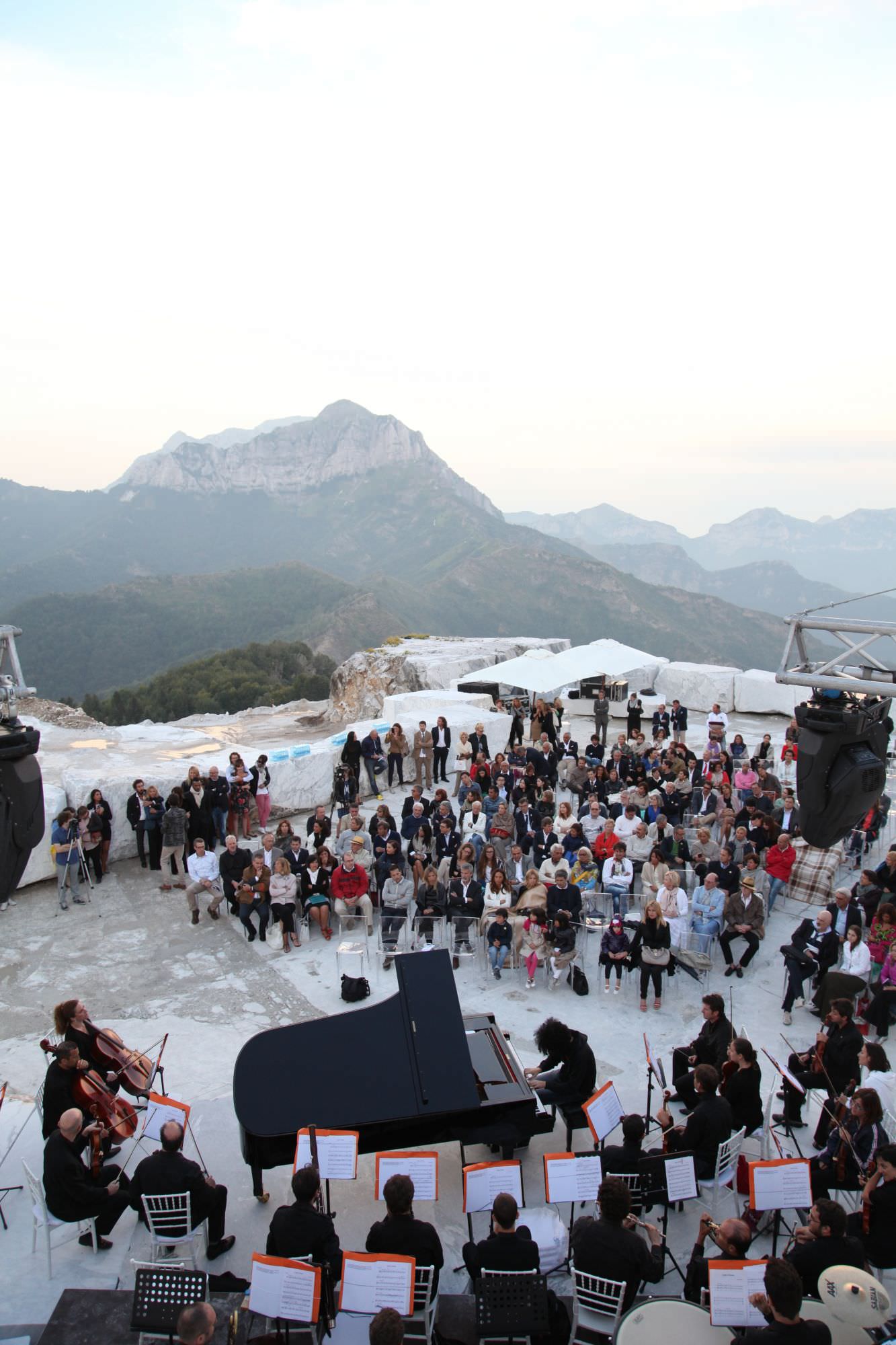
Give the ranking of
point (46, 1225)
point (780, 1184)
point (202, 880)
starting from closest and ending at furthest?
point (780, 1184) → point (46, 1225) → point (202, 880)

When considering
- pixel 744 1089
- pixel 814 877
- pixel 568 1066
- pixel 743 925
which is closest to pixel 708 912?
pixel 743 925

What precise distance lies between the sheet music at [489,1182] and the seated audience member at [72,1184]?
2139 mm

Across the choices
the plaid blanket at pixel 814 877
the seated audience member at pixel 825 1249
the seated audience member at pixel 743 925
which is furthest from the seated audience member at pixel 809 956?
the seated audience member at pixel 825 1249

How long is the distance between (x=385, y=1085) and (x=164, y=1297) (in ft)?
5.50

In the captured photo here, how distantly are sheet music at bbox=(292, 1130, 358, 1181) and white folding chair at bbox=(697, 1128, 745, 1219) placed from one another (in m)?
2.40

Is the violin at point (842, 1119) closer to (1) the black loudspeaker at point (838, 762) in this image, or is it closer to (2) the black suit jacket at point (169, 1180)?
(1) the black loudspeaker at point (838, 762)

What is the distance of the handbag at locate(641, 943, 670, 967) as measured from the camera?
8.00m

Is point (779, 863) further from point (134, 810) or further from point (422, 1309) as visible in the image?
point (134, 810)

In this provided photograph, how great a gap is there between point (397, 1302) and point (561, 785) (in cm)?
1095

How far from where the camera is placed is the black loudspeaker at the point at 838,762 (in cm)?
703

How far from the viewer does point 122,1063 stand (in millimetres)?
6227

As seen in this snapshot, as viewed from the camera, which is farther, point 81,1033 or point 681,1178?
point 81,1033

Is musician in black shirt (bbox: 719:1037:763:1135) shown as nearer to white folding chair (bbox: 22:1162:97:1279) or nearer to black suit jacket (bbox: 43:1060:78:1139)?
white folding chair (bbox: 22:1162:97:1279)

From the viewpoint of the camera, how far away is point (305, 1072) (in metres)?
5.43
